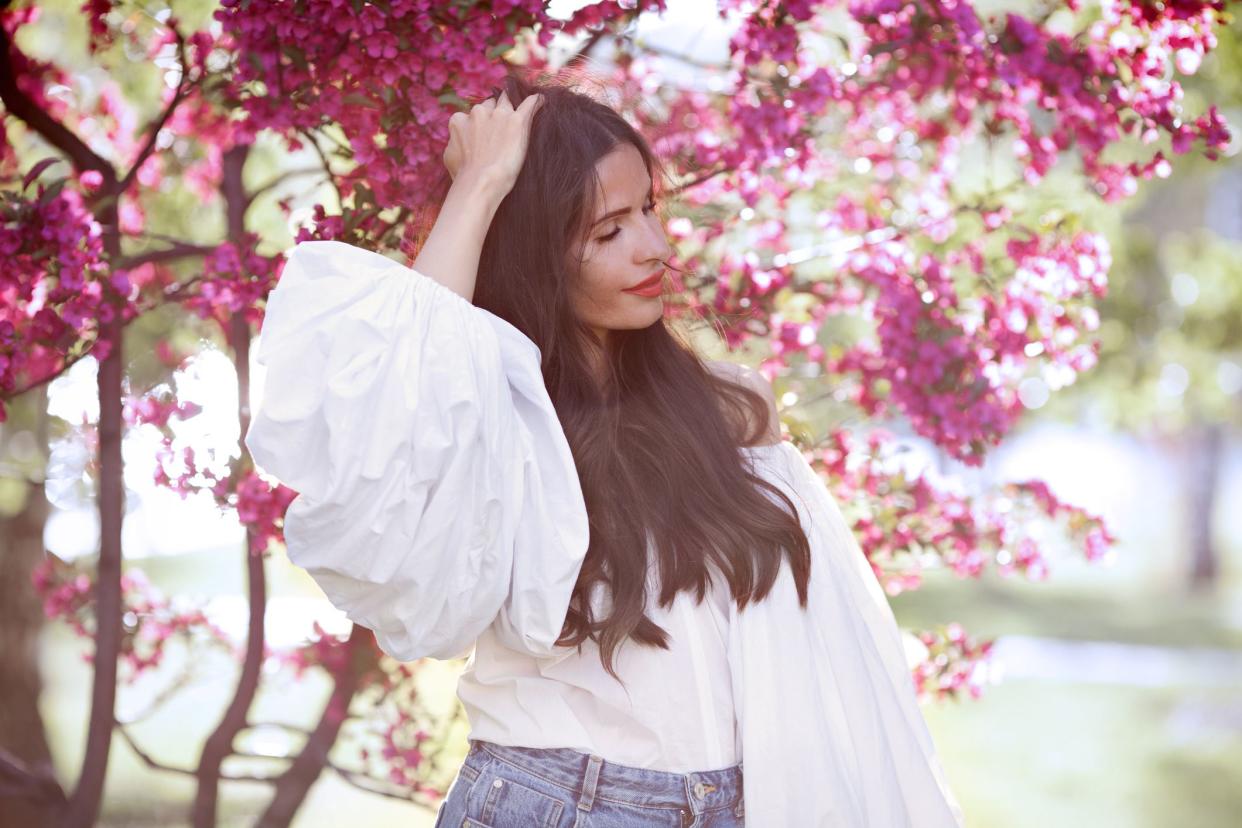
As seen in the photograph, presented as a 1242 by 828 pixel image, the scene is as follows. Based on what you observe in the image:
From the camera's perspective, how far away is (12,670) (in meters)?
4.58

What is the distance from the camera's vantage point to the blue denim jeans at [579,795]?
1.84m

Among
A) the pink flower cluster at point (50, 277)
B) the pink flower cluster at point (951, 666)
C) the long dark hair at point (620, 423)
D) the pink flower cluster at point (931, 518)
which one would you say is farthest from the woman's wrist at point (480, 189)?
the pink flower cluster at point (951, 666)

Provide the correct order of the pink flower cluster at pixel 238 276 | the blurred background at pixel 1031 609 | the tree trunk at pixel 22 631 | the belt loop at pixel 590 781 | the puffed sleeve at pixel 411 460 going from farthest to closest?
the tree trunk at pixel 22 631 → the blurred background at pixel 1031 609 → the pink flower cluster at pixel 238 276 → the belt loop at pixel 590 781 → the puffed sleeve at pixel 411 460

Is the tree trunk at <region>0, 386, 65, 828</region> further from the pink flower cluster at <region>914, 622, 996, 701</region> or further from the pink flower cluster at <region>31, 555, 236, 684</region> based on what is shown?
the pink flower cluster at <region>914, 622, 996, 701</region>

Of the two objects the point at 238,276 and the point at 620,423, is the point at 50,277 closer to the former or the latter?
the point at 238,276

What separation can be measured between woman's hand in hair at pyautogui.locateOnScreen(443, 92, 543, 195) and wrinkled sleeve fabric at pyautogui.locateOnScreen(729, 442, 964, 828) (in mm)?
723

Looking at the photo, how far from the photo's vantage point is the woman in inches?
65.1

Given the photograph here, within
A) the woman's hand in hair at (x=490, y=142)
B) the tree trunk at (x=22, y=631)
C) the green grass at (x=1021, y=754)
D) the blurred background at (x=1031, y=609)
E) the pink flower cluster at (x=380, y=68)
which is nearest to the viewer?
the woman's hand in hair at (x=490, y=142)

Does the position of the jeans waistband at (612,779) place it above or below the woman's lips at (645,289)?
below

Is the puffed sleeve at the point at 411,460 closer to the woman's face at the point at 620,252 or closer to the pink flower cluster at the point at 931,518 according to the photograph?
the woman's face at the point at 620,252

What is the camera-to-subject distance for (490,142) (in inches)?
78.6

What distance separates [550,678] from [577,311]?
58 cm

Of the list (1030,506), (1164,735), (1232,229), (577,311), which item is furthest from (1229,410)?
(1232,229)

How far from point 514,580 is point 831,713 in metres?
0.52
